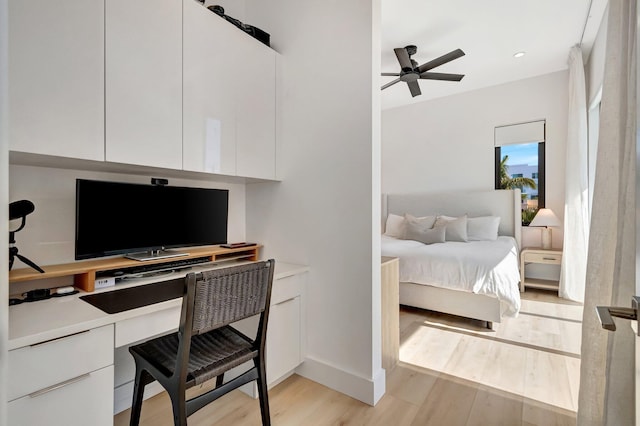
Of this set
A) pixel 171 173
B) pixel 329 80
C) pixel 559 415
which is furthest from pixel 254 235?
pixel 559 415

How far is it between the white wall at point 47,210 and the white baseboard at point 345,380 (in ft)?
5.04

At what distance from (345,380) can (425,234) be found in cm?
252

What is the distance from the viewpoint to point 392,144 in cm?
566

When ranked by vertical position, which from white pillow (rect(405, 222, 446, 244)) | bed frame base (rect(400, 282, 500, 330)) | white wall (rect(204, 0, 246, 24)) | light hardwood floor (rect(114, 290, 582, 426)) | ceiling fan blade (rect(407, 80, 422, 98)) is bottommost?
light hardwood floor (rect(114, 290, 582, 426))

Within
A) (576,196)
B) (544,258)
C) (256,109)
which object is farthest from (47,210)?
(544,258)

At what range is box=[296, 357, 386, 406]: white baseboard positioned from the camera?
1813 millimetres

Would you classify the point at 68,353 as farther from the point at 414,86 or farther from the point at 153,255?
the point at 414,86

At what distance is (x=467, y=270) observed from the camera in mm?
2830

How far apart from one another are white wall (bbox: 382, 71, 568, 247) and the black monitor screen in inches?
159

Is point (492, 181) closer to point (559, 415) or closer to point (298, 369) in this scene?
point (559, 415)

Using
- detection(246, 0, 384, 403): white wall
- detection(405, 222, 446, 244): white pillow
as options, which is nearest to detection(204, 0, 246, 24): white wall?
detection(246, 0, 384, 403): white wall

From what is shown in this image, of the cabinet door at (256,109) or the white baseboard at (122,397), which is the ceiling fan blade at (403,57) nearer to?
the cabinet door at (256,109)

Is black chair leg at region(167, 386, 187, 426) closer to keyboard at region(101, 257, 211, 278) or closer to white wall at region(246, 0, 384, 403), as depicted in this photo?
keyboard at region(101, 257, 211, 278)

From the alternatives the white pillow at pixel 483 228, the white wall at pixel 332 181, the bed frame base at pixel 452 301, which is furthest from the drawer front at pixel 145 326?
the white pillow at pixel 483 228
